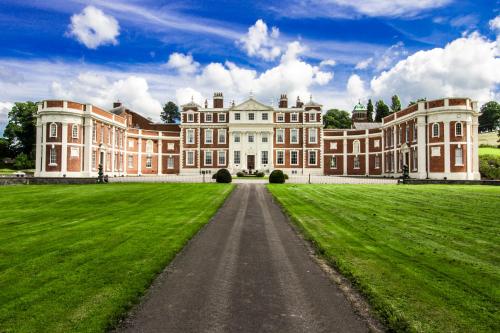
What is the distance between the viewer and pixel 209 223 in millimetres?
13289

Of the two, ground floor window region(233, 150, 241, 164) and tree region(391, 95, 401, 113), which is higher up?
tree region(391, 95, 401, 113)

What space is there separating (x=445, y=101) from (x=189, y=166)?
143 ft

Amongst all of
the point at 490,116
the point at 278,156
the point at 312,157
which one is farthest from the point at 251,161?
the point at 490,116

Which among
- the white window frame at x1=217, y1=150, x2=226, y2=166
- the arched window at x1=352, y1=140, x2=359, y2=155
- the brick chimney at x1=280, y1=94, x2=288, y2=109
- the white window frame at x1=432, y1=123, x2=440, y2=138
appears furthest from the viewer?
the brick chimney at x1=280, y1=94, x2=288, y2=109

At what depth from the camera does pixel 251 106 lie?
223 ft

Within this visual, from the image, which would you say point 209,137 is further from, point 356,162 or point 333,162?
point 356,162

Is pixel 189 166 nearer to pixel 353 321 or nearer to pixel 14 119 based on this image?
pixel 14 119

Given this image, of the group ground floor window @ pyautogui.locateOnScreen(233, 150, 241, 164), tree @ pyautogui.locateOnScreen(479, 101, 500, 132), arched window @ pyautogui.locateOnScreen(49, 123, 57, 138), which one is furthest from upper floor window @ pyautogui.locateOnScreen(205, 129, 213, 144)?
tree @ pyautogui.locateOnScreen(479, 101, 500, 132)

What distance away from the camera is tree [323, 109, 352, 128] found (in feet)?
330

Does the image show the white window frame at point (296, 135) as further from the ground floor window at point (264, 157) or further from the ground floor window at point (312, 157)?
the ground floor window at point (264, 157)

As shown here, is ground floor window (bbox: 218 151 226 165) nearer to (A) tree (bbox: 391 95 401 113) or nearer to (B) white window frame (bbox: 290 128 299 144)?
(B) white window frame (bbox: 290 128 299 144)

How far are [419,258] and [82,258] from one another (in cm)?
755

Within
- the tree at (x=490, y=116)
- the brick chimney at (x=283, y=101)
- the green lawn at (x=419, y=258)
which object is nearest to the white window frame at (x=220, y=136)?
the brick chimney at (x=283, y=101)

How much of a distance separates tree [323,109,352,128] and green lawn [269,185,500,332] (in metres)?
85.5
